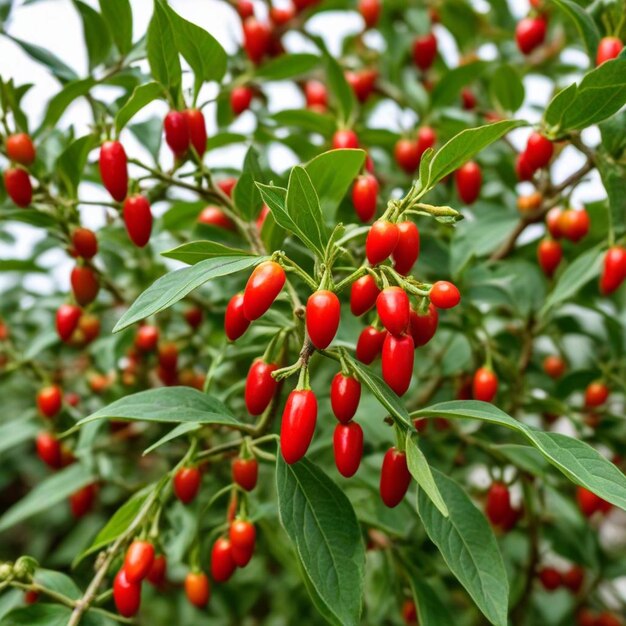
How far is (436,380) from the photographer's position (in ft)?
4.92

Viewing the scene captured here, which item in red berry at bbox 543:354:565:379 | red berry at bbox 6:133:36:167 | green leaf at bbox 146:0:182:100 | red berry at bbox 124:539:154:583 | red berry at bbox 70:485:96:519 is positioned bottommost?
red berry at bbox 543:354:565:379

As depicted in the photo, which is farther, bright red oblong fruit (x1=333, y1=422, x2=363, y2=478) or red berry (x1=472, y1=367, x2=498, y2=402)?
red berry (x1=472, y1=367, x2=498, y2=402)

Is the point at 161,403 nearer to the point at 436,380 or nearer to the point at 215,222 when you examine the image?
the point at 215,222

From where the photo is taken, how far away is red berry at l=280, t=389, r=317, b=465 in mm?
834

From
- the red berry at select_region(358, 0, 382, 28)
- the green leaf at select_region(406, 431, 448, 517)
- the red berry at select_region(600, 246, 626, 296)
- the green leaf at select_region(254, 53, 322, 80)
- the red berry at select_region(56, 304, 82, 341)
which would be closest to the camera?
the green leaf at select_region(406, 431, 448, 517)

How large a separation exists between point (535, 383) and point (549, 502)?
392 millimetres

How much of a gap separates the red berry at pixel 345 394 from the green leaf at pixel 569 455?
88 mm

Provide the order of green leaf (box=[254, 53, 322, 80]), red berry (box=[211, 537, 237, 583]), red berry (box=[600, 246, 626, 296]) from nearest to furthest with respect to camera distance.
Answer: red berry (box=[211, 537, 237, 583])
red berry (box=[600, 246, 626, 296])
green leaf (box=[254, 53, 322, 80])

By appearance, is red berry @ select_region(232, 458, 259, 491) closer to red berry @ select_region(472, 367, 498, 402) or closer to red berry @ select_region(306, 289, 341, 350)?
red berry @ select_region(306, 289, 341, 350)

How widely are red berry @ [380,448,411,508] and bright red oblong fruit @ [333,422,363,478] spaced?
4 centimetres

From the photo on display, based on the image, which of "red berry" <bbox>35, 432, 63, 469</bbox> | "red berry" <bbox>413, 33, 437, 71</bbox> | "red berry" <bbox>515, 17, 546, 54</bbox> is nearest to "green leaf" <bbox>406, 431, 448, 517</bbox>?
"red berry" <bbox>35, 432, 63, 469</bbox>

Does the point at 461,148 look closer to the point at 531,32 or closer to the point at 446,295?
the point at 446,295

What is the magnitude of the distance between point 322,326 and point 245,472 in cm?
35

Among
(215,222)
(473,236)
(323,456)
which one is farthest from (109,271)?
(473,236)
